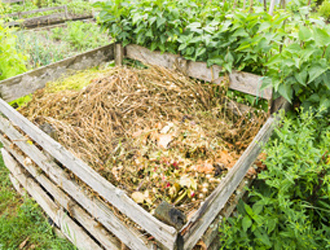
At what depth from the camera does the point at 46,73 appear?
3.07m

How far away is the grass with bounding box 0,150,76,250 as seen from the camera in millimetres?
2661

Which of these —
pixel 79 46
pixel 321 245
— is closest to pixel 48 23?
pixel 79 46

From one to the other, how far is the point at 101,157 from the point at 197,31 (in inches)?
63.7

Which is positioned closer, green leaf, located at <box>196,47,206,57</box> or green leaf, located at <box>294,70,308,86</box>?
green leaf, located at <box>294,70,308,86</box>

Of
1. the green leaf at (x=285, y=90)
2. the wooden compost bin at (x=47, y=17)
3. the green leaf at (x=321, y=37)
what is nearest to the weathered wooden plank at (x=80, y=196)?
the green leaf at (x=285, y=90)

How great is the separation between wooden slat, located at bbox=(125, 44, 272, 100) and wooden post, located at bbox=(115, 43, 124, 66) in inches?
3.1

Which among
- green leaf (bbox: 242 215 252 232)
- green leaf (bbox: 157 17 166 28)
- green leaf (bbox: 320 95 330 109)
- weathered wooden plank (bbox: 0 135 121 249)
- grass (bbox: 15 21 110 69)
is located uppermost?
green leaf (bbox: 157 17 166 28)

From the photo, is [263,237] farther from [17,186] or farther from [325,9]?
[325,9]

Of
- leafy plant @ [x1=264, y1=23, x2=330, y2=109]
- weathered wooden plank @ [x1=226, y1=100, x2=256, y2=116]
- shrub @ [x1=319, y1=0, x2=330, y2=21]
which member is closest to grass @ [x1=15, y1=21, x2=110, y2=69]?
weathered wooden plank @ [x1=226, y1=100, x2=256, y2=116]

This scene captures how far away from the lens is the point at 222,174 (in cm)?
209

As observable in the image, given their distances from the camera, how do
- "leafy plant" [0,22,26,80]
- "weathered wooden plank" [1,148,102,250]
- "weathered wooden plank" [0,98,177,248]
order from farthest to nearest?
"leafy plant" [0,22,26,80]
"weathered wooden plank" [1,148,102,250]
"weathered wooden plank" [0,98,177,248]

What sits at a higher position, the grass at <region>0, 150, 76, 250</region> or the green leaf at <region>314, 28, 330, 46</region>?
the green leaf at <region>314, 28, 330, 46</region>

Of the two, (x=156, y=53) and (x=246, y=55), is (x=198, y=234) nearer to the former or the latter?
(x=246, y=55)

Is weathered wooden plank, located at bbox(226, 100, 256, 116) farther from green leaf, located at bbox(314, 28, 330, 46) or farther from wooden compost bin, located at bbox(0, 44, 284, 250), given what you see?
green leaf, located at bbox(314, 28, 330, 46)
